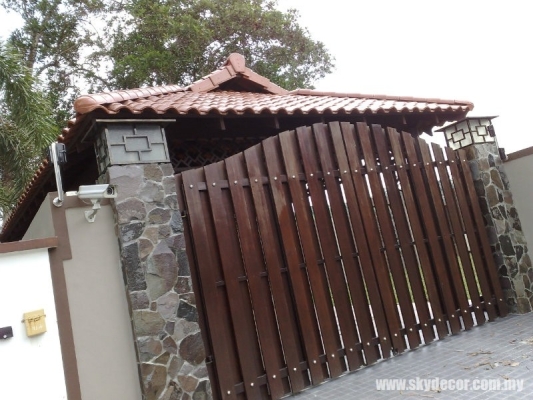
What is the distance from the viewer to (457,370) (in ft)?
13.0

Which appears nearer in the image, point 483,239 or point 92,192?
point 92,192

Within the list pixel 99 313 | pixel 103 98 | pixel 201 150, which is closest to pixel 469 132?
pixel 201 150

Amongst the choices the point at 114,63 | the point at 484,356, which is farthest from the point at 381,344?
the point at 114,63

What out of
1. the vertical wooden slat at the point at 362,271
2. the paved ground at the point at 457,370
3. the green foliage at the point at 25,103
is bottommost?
the paved ground at the point at 457,370

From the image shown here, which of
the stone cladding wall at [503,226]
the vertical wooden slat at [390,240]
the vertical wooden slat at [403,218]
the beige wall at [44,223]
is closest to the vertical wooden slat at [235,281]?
the beige wall at [44,223]

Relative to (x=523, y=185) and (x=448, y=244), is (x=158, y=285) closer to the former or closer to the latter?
(x=448, y=244)

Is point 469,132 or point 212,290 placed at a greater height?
point 469,132

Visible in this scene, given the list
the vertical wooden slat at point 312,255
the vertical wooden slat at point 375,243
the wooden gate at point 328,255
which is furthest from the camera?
the vertical wooden slat at point 375,243

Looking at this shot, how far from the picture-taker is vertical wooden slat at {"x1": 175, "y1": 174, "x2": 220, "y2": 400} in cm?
384

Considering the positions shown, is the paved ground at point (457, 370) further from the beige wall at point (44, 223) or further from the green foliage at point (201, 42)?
the green foliage at point (201, 42)

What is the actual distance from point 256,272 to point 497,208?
3.65m

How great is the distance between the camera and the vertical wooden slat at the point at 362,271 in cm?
454

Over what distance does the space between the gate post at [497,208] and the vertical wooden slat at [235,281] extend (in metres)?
3.63

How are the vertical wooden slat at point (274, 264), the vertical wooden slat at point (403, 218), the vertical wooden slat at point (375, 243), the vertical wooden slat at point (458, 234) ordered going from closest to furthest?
the vertical wooden slat at point (274, 264)
the vertical wooden slat at point (375, 243)
the vertical wooden slat at point (403, 218)
the vertical wooden slat at point (458, 234)
